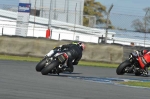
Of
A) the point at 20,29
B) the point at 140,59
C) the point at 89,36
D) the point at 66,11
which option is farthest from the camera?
the point at 89,36

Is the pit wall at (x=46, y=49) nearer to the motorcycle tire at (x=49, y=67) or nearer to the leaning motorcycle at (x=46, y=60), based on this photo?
the leaning motorcycle at (x=46, y=60)

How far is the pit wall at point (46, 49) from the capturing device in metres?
25.7

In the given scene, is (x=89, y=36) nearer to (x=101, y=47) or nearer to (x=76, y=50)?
(x=101, y=47)

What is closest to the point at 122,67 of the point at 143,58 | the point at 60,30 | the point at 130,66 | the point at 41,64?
the point at 130,66

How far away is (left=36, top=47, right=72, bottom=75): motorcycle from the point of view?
1558cm

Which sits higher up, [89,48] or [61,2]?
[61,2]

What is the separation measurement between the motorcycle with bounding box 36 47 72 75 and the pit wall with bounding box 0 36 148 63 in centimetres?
928

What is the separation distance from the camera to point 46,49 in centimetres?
2575

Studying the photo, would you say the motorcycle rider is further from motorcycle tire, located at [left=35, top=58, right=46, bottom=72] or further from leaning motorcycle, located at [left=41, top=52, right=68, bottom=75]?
motorcycle tire, located at [left=35, top=58, right=46, bottom=72]

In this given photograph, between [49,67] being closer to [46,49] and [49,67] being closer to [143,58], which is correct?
[143,58]

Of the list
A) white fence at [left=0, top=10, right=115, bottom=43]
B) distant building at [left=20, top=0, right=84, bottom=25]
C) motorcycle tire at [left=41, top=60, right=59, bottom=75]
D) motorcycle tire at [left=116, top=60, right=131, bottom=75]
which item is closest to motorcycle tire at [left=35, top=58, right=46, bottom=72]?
motorcycle tire at [left=41, top=60, right=59, bottom=75]

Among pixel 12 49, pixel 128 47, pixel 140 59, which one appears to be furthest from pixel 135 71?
pixel 12 49

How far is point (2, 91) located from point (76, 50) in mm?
6918

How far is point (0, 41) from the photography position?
2573 cm
